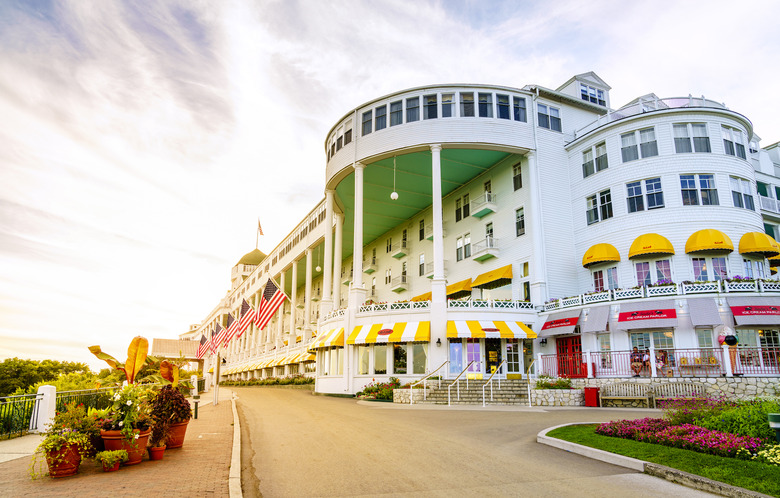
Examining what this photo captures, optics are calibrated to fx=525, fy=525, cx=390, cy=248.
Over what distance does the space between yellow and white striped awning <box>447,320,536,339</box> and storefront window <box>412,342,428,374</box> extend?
2.11 metres

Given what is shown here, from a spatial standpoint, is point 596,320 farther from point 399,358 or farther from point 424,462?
point 424,462

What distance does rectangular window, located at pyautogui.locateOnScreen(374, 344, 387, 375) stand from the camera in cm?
3147

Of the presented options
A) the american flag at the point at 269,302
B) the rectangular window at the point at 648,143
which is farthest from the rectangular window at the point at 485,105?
the american flag at the point at 269,302

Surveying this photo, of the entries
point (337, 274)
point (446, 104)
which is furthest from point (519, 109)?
point (337, 274)

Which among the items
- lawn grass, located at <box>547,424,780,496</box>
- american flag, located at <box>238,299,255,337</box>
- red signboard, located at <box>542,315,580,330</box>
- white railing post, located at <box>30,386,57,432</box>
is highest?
american flag, located at <box>238,299,255,337</box>

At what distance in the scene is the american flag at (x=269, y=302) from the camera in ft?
104

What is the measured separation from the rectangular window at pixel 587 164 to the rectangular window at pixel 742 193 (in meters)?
7.39

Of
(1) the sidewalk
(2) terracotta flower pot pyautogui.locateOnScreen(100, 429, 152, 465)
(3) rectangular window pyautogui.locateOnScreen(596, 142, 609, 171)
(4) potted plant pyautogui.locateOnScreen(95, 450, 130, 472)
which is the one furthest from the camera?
(3) rectangular window pyautogui.locateOnScreen(596, 142, 609, 171)

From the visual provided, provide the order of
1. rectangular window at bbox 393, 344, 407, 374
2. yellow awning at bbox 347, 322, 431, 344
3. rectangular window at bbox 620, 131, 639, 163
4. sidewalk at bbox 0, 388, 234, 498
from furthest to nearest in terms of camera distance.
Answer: rectangular window at bbox 393, 344, 407, 374, rectangular window at bbox 620, 131, 639, 163, yellow awning at bbox 347, 322, 431, 344, sidewalk at bbox 0, 388, 234, 498

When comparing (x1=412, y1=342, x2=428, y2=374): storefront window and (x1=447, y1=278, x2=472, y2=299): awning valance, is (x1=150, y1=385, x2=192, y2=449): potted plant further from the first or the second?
(x1=447, y1=278, x2=472, y2=299): awning valance

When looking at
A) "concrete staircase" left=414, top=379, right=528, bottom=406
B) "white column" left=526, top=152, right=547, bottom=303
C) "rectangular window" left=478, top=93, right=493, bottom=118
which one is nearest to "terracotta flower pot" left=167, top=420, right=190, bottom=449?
"concrete staircase" left=414, top=379, right=528, bottom=406

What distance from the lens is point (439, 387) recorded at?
2609cm

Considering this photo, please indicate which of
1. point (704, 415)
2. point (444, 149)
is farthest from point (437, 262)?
point (704, 415)

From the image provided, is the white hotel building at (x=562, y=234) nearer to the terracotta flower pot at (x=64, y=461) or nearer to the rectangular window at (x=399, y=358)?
the rectangular window at (x=399, y=358)
